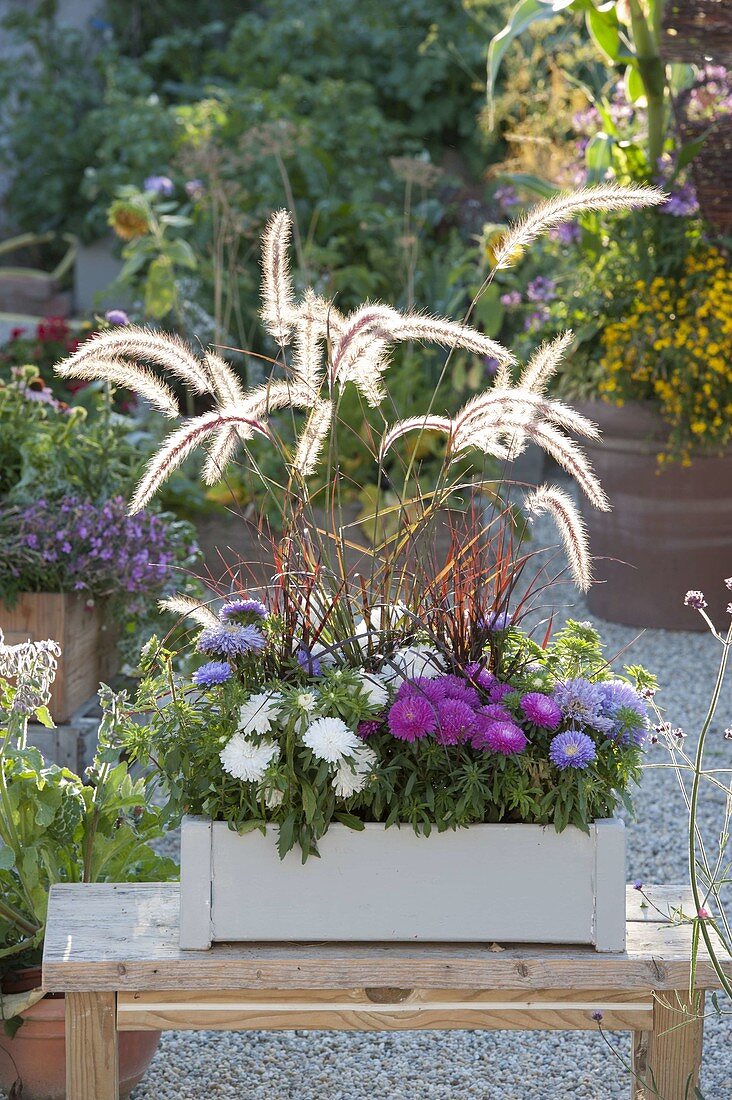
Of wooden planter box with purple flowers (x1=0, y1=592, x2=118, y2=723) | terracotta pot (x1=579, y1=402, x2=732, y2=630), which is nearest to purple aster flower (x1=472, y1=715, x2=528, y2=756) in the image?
wooden planter box with purple flowers (x1=0, y1=592, x2=118, y2=723)

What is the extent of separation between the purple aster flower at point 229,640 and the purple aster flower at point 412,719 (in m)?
0.19

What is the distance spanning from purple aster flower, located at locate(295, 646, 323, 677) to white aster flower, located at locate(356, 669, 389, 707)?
0.18 ft

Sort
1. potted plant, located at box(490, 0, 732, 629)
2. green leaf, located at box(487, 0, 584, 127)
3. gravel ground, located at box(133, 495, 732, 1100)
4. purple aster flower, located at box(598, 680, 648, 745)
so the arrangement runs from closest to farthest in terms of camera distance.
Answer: purple aster flower, located at box(598, 680, 648, 745), gravel ground, located at box(133, 495, 732, 1100), potted plant, located at box(490, 0, 732, 629), green leaf, located at box(487, 0, 584, 127)

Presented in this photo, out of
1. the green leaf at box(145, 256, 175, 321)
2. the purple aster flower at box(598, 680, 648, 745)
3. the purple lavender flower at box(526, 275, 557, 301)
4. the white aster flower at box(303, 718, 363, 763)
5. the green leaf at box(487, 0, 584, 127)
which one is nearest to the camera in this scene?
the white aster flower at box(303, 718, 363, 763)

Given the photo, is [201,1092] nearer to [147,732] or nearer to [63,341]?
[147,732]

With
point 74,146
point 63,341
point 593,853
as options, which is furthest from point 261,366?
point 593,853

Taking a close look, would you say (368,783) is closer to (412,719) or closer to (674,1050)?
(412,719)

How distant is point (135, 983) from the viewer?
1.60m

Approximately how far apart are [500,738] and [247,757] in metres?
0.29

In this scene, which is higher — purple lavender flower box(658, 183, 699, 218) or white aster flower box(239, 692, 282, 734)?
purple lavender flower box(658, 183, 699, 218)

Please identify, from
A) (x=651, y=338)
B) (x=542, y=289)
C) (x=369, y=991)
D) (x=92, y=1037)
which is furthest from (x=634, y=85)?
(x=92, y=1037)

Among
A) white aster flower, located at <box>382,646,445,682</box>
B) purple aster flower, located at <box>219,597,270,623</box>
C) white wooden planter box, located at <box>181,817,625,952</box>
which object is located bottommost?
white wooden planter box, located at <box>181,817,625,952</box>

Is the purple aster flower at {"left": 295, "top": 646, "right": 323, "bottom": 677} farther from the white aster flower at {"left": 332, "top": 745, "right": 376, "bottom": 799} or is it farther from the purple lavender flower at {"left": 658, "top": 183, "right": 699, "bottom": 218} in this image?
the purple lavender flower at {"left": 658, "top": 183, "right": 699, "bottom": 218}

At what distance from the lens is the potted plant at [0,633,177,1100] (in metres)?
1.88
